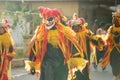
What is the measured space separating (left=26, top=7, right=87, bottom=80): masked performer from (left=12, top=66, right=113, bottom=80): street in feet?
0.88

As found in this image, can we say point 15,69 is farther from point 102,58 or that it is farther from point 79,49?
point 102,58

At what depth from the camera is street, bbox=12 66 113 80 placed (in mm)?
6516

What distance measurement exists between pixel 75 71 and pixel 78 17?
2.51 feet

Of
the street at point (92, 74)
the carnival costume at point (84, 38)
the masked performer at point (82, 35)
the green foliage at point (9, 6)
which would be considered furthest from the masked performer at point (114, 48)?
the green foliage at point (9, 6)

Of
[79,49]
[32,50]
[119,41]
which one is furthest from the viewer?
[119,41]

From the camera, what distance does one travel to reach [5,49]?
6359 millimetres

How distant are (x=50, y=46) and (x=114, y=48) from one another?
4.75 feet

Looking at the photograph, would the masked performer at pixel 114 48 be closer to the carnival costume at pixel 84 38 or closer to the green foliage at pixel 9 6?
the carnival costume at pixel 84 38

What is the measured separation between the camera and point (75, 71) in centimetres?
674

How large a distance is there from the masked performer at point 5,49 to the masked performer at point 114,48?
5.27ft

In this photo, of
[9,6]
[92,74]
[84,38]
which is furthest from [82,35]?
[9,6]

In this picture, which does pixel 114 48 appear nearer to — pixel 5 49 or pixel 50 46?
pixel 50 46

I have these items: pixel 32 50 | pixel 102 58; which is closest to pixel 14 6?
pixel 32 50

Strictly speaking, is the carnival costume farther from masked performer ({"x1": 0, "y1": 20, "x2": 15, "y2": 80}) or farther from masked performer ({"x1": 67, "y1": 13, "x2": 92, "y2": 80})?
masked performer ({"x1": 0, "y1": 20, "x2": 15, "y2": 80})
